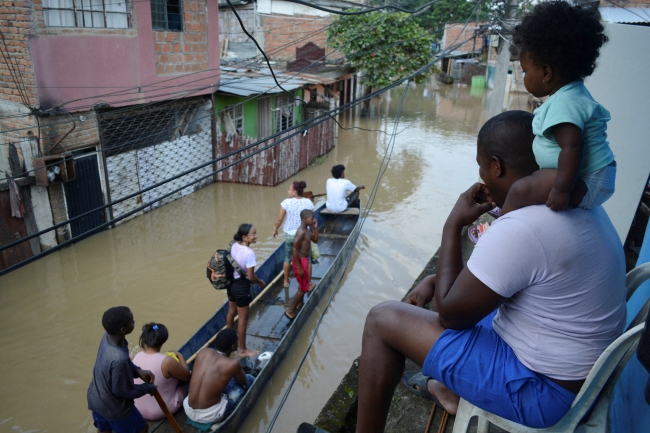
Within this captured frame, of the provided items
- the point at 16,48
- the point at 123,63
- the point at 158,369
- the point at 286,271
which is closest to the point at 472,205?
the point at 158,369

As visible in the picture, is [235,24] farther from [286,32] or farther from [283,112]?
[283,112]

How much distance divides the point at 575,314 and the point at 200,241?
9.00 meters

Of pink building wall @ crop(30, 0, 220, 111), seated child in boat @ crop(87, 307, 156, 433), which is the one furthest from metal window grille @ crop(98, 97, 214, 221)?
seated child in boat @ crop(87, 307, 156, 433)

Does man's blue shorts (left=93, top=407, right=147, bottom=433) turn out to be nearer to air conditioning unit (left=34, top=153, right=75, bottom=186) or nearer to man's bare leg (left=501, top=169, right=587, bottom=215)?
man's bare leg (left=501, top=169, right=587, bottom=215)

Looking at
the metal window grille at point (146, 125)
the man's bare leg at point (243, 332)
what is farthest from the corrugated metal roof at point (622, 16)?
the metal window grille at point (146, 125)

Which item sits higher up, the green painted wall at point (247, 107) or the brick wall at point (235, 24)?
the brick wall at point (235, 24)

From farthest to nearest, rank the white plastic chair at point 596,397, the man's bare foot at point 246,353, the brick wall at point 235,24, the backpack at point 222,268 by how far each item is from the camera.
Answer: the brick wall at point 235,24, the man's bare foot at point 246,353, the backpack at point 222,268, the white plastic chair at point 596,397

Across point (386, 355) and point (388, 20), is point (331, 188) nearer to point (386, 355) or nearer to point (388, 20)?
point (386, 355)

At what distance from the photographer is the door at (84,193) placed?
8.95 m

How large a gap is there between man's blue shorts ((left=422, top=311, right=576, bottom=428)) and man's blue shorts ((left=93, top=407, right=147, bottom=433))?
3263mm

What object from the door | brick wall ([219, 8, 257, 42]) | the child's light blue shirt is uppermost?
brick wall ([219, 8, 257, 42])

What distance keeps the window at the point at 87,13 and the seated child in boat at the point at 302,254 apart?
18.5 ft

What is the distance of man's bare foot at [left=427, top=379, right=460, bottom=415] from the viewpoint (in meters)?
2.61

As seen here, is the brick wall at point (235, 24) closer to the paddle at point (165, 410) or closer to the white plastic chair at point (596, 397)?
the paddle at point (165, 410)
